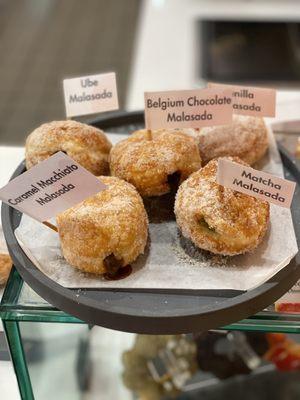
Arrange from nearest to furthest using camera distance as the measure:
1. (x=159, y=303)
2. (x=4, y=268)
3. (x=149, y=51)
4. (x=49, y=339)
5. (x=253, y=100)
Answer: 1. (x=159, y=303)
2. (x=4, y=268)
3. (x=253, y=100)
4. (x=49, y=339)
5. (x=149, y=51)

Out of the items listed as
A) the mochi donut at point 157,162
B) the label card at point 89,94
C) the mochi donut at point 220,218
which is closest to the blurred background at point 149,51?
the label card at point 89,94

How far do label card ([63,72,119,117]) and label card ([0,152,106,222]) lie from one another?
0.26m

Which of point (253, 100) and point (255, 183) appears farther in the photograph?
point (253, 100)

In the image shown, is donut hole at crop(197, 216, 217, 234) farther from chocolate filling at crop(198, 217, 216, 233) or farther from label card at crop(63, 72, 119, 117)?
label card at crop(63, 72, 119, 117)

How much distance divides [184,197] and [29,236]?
23 centimetres

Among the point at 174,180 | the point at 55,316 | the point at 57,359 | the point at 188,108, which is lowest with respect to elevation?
the point at 57,359

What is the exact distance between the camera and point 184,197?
735mm

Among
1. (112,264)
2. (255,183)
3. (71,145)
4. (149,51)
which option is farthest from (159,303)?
(149,51)

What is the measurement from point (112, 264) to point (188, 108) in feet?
0.89

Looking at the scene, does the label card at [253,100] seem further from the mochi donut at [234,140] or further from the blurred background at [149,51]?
the blurred background at [149,51]

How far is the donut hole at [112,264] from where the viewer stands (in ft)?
2.25

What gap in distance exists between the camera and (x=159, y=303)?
65 centimetres

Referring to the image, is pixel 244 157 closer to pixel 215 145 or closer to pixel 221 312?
pixel 215 145

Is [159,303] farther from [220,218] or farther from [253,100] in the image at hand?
[253,100]
